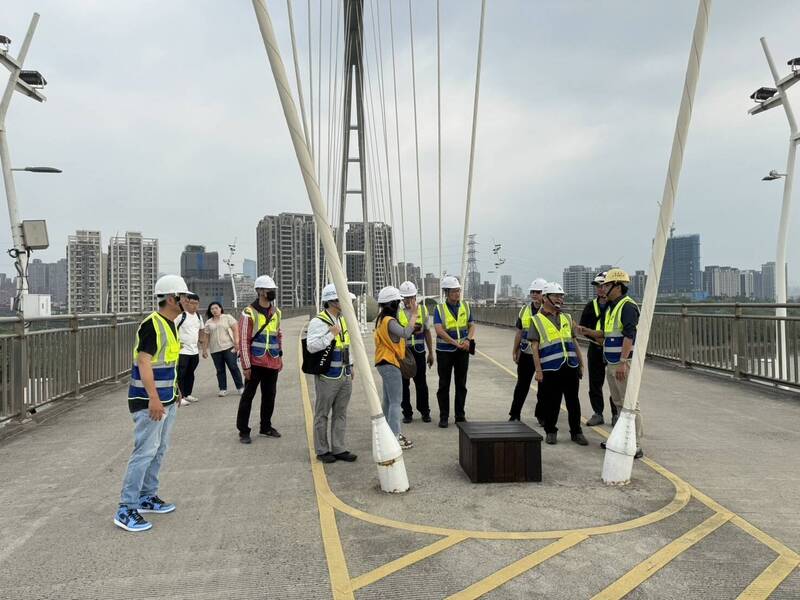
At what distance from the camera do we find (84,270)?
47.4 m

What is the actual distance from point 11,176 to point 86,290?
3211 centimetres

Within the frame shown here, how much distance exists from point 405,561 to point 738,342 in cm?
890

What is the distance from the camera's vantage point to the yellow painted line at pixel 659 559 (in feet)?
9.77

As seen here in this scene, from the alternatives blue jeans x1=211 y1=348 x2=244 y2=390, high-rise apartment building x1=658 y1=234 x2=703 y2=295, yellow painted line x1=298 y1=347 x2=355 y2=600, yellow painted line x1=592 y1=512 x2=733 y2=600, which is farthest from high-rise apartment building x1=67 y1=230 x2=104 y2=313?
yellow painted line x1=592 y1=512 x2=733 y2=600

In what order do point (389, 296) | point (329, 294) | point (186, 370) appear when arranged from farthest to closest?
point (186, 370)
point (389, 296)
point (329, 294)

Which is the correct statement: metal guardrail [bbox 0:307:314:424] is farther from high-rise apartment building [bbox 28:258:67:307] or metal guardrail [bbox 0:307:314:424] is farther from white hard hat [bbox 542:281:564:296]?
high-rise apartment building [bbox 28:258:67:307]

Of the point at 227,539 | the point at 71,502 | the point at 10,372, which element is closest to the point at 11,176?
the point at 10,372

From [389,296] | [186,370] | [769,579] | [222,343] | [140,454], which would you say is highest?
[389,296]

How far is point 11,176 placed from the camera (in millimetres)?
18031

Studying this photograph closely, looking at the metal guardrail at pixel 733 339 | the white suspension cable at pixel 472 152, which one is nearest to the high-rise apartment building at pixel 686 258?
the metal guardrail at pixel 733 339

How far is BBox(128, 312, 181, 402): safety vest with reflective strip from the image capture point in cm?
398

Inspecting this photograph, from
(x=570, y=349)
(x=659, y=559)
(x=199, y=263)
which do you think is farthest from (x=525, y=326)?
(x=199, y=263)

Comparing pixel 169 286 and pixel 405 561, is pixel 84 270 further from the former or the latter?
pixel 405 561

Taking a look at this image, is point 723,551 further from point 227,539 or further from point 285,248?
point 285,248
